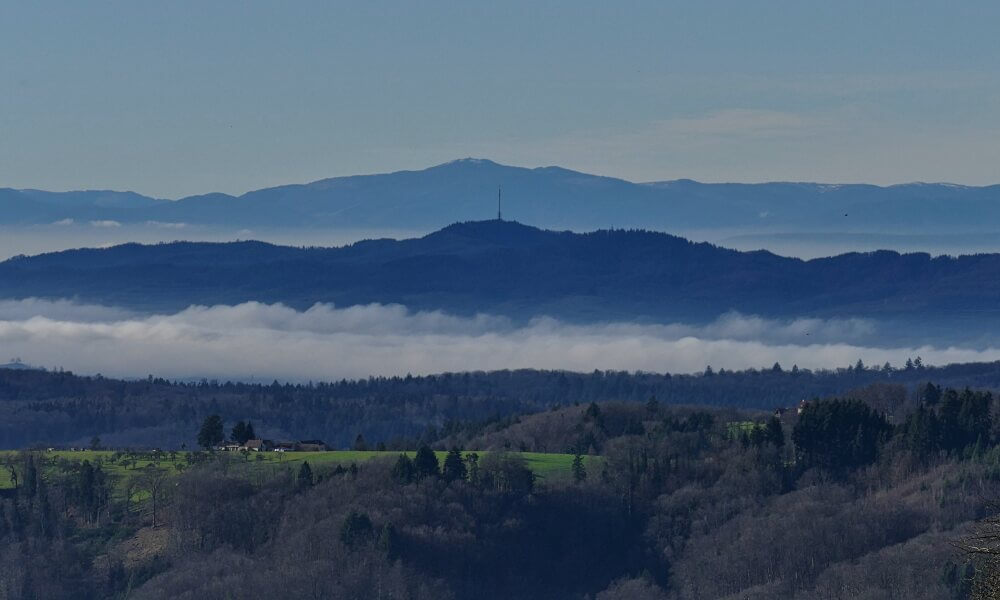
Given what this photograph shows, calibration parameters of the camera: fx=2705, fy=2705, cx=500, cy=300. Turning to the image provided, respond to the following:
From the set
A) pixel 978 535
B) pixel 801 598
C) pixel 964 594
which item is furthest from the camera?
pixel 801 598

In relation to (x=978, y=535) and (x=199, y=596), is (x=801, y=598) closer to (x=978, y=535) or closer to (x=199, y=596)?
(x=199, y=596)

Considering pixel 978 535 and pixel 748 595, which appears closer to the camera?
pixel 978 535

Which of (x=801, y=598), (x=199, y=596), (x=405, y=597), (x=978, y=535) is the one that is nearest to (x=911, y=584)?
(x=801, y=598)

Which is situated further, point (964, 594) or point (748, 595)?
point (748, 595)

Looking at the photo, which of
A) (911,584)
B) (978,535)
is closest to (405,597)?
(911,584)

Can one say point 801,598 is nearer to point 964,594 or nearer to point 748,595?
point 748,595

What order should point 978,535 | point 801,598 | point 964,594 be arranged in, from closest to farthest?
1. point 978,535
2. point 964,594
3. point 801,598

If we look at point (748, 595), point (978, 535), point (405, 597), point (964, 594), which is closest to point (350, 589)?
point (405, 597)
